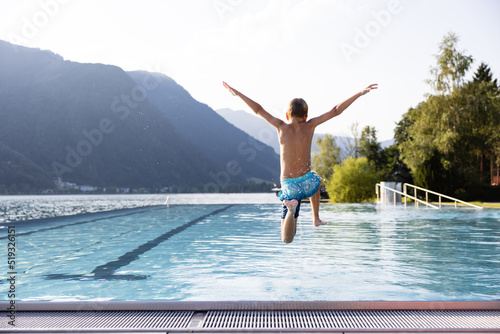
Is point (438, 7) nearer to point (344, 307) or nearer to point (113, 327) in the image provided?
point (344, 307)

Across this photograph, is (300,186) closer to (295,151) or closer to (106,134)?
(295,151)

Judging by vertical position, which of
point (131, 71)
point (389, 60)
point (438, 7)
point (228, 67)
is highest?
point (131, 71)

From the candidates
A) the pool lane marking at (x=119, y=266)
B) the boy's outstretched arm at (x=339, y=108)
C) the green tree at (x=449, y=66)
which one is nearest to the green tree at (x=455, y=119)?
the green tree at (x=449, y=66)

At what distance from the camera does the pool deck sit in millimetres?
3158

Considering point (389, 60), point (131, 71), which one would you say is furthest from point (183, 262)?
point (131, 71)

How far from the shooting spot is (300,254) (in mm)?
8422

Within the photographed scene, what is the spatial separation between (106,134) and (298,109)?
73.4m

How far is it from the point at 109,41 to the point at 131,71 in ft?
344

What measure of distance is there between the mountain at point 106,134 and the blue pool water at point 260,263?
56.4 meters

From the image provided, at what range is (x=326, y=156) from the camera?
38219 mm

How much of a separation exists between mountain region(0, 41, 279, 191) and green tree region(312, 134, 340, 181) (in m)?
37.2

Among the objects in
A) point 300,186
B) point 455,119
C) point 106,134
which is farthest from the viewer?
point 106,134

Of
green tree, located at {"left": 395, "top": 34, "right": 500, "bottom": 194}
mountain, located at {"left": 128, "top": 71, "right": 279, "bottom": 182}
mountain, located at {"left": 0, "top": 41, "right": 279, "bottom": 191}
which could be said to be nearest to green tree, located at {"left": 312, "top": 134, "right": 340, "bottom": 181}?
green tree, located at {"left": 395, "top": 34, "right": 500, "bottom": 194}

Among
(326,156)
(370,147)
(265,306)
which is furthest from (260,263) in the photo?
(370,147)
